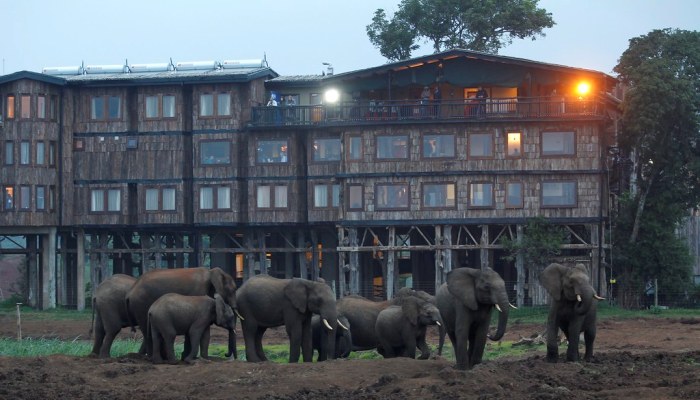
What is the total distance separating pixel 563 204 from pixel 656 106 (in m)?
6.12

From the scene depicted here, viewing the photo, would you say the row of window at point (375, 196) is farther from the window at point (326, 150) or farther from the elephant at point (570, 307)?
the elephant at point (570, 307)

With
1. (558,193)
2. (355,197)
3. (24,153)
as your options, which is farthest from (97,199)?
(558,193)

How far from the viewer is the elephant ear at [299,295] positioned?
1364 inches

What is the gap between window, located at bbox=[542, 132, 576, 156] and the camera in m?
62.6

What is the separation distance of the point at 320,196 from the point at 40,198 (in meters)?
14.3

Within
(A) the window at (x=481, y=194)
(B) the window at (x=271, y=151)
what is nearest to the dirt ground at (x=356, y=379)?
(A) the window at (x=481, y=194)

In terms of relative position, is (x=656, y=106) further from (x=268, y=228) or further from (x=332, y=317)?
(x=332, y=317)

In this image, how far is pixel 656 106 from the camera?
60125mm

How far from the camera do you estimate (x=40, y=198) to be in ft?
226

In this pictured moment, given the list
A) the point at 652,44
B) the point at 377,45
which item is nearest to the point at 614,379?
the point at 652,44

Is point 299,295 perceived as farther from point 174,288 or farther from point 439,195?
point 439,195

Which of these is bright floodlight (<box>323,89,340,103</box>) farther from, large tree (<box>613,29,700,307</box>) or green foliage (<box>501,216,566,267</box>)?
large tree (<box>613,29,700,307</box>)

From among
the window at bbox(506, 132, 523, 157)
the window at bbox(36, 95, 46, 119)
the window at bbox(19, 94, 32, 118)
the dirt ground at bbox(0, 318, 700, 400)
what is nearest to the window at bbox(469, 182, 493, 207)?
the window at bbox(506, 132, 523, 157)

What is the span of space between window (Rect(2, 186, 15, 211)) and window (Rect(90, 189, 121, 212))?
3.90 metres
